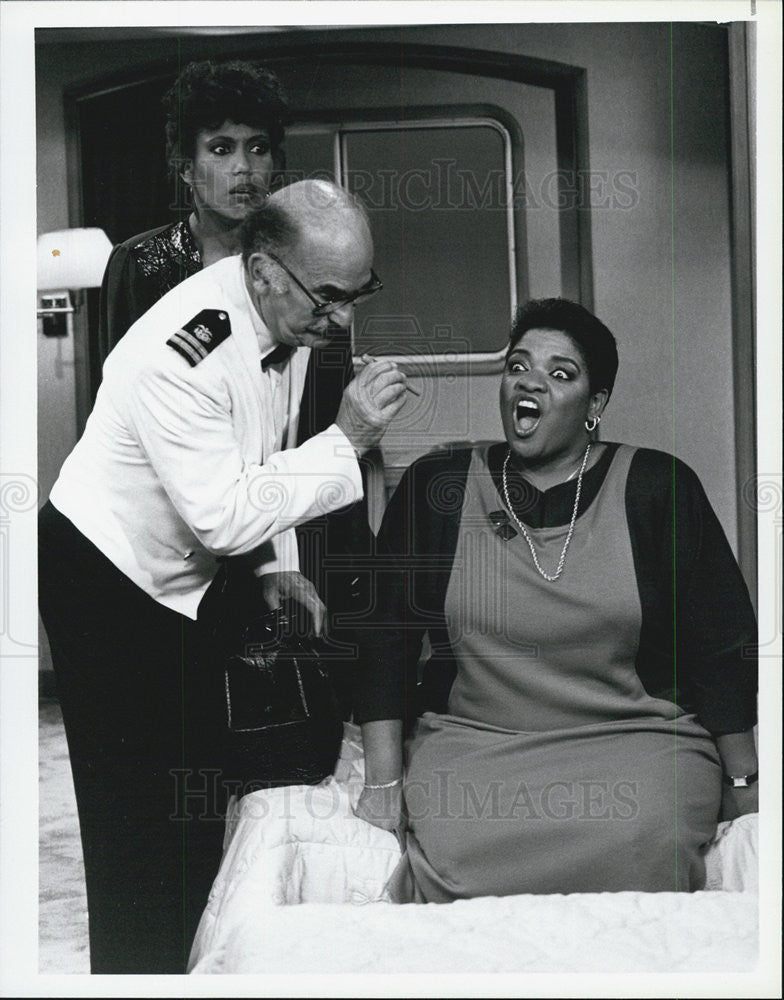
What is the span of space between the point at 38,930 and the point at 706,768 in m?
1.48

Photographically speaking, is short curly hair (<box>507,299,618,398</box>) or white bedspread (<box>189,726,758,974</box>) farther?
short curly hair (<box>507,299,618,398</box>)

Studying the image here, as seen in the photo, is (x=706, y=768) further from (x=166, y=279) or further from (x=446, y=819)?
(x=166, y=279)

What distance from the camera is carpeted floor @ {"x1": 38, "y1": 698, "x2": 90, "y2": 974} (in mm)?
2393

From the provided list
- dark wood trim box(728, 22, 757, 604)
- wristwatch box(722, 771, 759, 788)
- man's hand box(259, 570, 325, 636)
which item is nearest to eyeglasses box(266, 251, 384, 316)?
man's hand box(259, 570, 325, 636)

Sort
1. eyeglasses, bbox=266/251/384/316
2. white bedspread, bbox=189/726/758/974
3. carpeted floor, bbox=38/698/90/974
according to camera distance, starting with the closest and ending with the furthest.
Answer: white bedspread, bbox=189/726/758/974 → eyeglasses, bbox=266/251/384/316 → carpeted floor, bbox=38/698/90/974

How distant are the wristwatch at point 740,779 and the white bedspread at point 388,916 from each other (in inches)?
2.7

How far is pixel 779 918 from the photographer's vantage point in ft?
7.75

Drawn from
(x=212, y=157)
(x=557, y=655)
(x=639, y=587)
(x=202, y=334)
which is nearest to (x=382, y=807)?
(x=557, y=655)

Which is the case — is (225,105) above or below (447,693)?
above

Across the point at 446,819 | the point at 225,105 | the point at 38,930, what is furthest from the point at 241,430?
the point at 38,930

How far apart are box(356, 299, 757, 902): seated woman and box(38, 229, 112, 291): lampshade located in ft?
2.64

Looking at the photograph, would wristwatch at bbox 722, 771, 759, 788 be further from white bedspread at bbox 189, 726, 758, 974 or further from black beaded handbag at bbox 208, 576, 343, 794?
→ black beaded handbag at bbox 208, 576, 343, 794

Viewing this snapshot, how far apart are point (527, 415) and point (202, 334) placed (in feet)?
2.29

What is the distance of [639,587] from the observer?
90.5 inches
